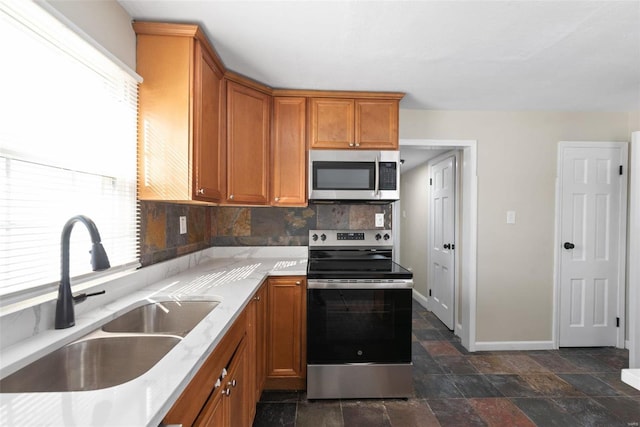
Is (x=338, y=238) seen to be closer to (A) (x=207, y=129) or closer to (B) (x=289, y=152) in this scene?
(B) (x=289, y=152)

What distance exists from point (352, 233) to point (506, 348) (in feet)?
6.06

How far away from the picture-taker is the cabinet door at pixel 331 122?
238 cm

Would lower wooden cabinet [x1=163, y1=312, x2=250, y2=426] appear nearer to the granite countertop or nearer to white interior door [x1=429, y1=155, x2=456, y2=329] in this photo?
the granite countertop

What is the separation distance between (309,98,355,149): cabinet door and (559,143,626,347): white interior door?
216cm

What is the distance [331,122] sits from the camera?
93.8 inches

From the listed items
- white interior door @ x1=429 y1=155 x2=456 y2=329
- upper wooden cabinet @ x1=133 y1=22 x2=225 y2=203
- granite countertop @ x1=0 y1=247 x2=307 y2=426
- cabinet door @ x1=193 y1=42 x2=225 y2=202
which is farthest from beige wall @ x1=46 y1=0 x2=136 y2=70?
white interior door @ x1=429 y1=155 x2=456 y2=329

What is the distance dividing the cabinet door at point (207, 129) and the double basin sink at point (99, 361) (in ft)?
2.61

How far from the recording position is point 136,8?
1444 mm

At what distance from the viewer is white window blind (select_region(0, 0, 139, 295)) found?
939 mm

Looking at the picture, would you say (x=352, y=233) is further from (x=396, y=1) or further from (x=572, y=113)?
(x=572, y=113)

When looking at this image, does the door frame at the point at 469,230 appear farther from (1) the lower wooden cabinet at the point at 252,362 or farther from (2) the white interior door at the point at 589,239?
(1) the lower wooden cabinet at the point at 252,362

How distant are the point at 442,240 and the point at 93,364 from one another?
3.28 metres

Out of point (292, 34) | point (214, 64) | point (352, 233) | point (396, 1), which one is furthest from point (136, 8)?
point (352, 233)

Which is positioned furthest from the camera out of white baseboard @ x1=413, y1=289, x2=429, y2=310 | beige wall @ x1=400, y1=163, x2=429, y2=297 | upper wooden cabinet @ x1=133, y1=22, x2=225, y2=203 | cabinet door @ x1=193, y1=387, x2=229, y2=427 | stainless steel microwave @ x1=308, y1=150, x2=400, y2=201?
beige wall @ x1=400, y1=163, x2=429, y2=297
